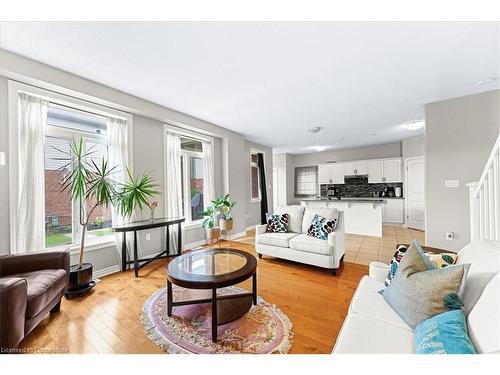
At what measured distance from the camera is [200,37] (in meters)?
1.80

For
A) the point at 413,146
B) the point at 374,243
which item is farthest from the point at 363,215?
the point at 413,146

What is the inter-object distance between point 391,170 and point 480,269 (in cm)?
612

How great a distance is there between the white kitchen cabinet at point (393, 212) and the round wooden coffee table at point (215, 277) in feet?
19.0

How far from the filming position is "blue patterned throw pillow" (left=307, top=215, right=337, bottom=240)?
297cm

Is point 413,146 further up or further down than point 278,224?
further up

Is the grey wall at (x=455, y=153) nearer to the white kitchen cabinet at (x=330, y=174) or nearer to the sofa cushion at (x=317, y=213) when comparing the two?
the sofa cushion at (x=317, y=213)

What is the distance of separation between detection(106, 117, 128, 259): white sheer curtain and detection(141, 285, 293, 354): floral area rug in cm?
152

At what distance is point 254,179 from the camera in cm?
625

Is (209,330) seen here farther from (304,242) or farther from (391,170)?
(391,170)

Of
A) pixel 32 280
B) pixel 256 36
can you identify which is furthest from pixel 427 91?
pixel 32 280

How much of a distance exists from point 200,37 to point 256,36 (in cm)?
50

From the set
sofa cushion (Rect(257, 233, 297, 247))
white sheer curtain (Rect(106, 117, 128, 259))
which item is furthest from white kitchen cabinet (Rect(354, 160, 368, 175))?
white sheer curtain (Rect(106, 117, 128, 259))

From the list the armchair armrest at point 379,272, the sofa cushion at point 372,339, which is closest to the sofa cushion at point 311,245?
the armchair armrest at point 379,272
